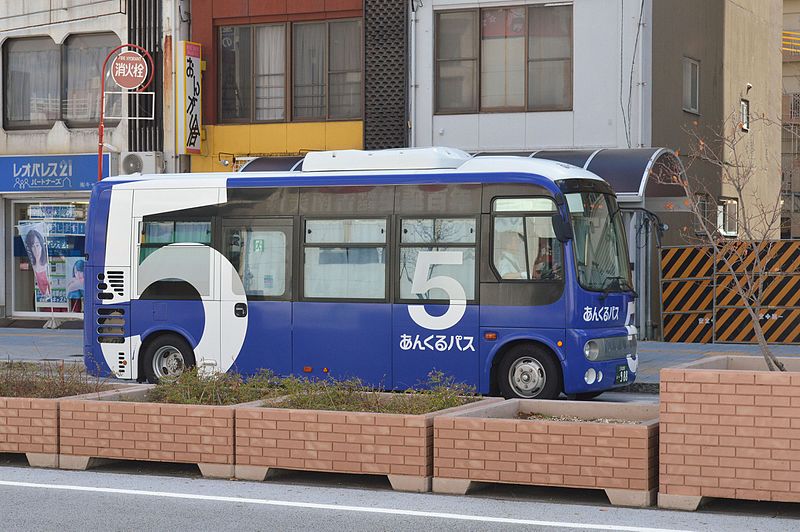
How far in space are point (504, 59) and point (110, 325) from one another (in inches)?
456

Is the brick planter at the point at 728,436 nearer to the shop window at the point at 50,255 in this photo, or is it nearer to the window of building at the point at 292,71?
the window of building at the point at 292,71

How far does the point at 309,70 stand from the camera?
29.5 m

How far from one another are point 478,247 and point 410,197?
1180 mm

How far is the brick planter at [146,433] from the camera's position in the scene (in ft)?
36.5

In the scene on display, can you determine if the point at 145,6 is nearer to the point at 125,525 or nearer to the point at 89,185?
the point at 89,185

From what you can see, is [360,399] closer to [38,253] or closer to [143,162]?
[143,162]

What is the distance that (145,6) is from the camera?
30.8 m

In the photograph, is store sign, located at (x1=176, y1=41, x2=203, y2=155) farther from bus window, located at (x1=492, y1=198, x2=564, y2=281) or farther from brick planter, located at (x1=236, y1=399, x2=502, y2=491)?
brick planter, located at (x1=236, y1=399, x2=502, y2=491)

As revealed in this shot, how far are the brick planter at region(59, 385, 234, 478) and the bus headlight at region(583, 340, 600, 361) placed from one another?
6274mm

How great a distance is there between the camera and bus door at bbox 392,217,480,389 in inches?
661

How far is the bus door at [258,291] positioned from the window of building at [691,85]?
13.8 meters

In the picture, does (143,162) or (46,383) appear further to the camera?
(143,162)

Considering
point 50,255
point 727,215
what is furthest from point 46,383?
point 727,215

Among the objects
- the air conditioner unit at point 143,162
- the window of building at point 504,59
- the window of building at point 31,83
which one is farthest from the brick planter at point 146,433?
the window of building at point 31,83
